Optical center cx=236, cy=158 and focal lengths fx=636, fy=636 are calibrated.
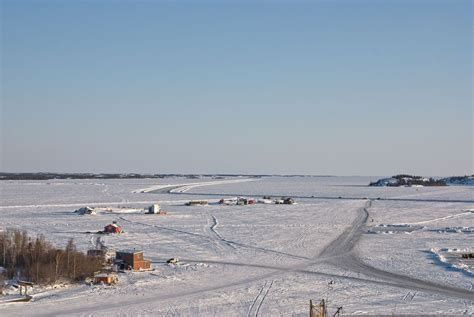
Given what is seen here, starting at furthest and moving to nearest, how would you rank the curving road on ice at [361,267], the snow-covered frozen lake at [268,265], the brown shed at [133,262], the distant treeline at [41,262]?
1. the brown shed at [133,262]
2. the distant treeline at [41,262]
3. the curving road on ice at [361,267]
4. the snow-covered frozen lake at [268,265]

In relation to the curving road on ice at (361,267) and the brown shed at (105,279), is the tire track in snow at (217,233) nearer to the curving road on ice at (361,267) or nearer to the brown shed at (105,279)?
the curving road on ice at (361,267)

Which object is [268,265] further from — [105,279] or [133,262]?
[105,279]

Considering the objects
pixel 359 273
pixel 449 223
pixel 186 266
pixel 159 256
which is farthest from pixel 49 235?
pixel 449 223

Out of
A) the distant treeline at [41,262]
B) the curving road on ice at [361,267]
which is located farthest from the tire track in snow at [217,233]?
the distant treeline at [41,262]

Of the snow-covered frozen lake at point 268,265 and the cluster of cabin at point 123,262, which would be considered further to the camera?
the cluster of cabin at point 123,262

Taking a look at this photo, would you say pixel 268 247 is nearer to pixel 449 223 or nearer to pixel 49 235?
pixel 49 235

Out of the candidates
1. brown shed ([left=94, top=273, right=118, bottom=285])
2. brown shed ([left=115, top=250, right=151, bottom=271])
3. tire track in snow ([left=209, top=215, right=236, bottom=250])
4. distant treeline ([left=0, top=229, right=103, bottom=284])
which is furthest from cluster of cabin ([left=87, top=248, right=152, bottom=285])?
tire track in snow ([left=209, top=215, right=236, bottom=250])

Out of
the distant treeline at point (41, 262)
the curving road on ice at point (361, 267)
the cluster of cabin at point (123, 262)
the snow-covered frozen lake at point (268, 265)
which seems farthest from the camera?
the cluster of cabin at point (123, 262)
